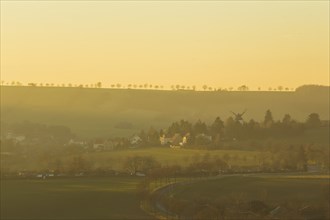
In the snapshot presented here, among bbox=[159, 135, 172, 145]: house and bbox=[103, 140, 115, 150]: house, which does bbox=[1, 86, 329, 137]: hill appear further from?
bbox=[103, 140, 115, 150]: house

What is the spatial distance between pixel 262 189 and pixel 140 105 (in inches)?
4676

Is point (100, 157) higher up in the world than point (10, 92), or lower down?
lower down

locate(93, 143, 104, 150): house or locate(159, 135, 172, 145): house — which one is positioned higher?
locate(159, 135, 172, 145): house

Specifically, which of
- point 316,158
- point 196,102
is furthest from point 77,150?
point 196,102

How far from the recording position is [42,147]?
283 ft

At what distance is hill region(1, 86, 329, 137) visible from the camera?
141 meters

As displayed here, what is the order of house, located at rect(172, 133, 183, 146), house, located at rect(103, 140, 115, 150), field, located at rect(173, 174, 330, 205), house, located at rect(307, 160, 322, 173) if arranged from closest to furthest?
→ 1. field, located at rect(173, 174, 330, 205)
2. house, located at rect(307, 160, 322, 173)
3. house, located at rect(103, 140, 115, 150)
4. house, located at rect(172, 133, 183, 146)

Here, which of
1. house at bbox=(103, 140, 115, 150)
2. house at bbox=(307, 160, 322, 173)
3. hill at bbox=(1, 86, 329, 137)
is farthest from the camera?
hill at bbox=(1, 86, 329, 137)

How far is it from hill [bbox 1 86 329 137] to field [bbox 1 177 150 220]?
78252 mm

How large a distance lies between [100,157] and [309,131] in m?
32.2

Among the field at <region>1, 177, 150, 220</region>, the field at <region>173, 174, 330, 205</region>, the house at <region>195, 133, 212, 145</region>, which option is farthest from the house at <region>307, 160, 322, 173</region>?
the field at <region>1, 177, 150, 220</region>

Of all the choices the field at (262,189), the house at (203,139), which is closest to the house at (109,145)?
the house at (203,139)

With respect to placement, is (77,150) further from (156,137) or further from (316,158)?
(316,158)

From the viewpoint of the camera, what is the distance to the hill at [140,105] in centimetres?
14062
